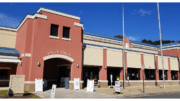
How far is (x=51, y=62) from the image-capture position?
846 inches

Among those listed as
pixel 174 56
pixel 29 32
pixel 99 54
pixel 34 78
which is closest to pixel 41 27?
pixel 29 32

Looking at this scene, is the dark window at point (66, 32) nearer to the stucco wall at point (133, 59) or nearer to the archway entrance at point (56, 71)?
the archway entrance at point (56, 71)

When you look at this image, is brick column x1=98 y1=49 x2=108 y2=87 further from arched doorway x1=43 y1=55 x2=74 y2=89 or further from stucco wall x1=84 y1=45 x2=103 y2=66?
arched doorway x1=43 y1=55 x2=74 y2=89

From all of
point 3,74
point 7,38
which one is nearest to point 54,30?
point 7,38

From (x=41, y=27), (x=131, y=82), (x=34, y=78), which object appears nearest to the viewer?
(x=34, y=78)

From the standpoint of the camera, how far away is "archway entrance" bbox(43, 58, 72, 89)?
20.8 meters

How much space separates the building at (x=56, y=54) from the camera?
16.8 metres

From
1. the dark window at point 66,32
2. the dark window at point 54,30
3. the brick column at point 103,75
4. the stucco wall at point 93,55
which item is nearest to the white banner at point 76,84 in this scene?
→ the stucco wall at point 93,55

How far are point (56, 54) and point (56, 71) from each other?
4.95 m

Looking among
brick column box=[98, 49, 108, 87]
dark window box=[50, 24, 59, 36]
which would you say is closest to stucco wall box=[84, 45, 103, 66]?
brick column box=[98, 49, 108, 87]

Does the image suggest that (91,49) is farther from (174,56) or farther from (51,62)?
(174,56)

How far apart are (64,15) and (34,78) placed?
830cm

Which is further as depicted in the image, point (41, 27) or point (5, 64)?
point (5, 64)

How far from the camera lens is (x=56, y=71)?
71.3ft
